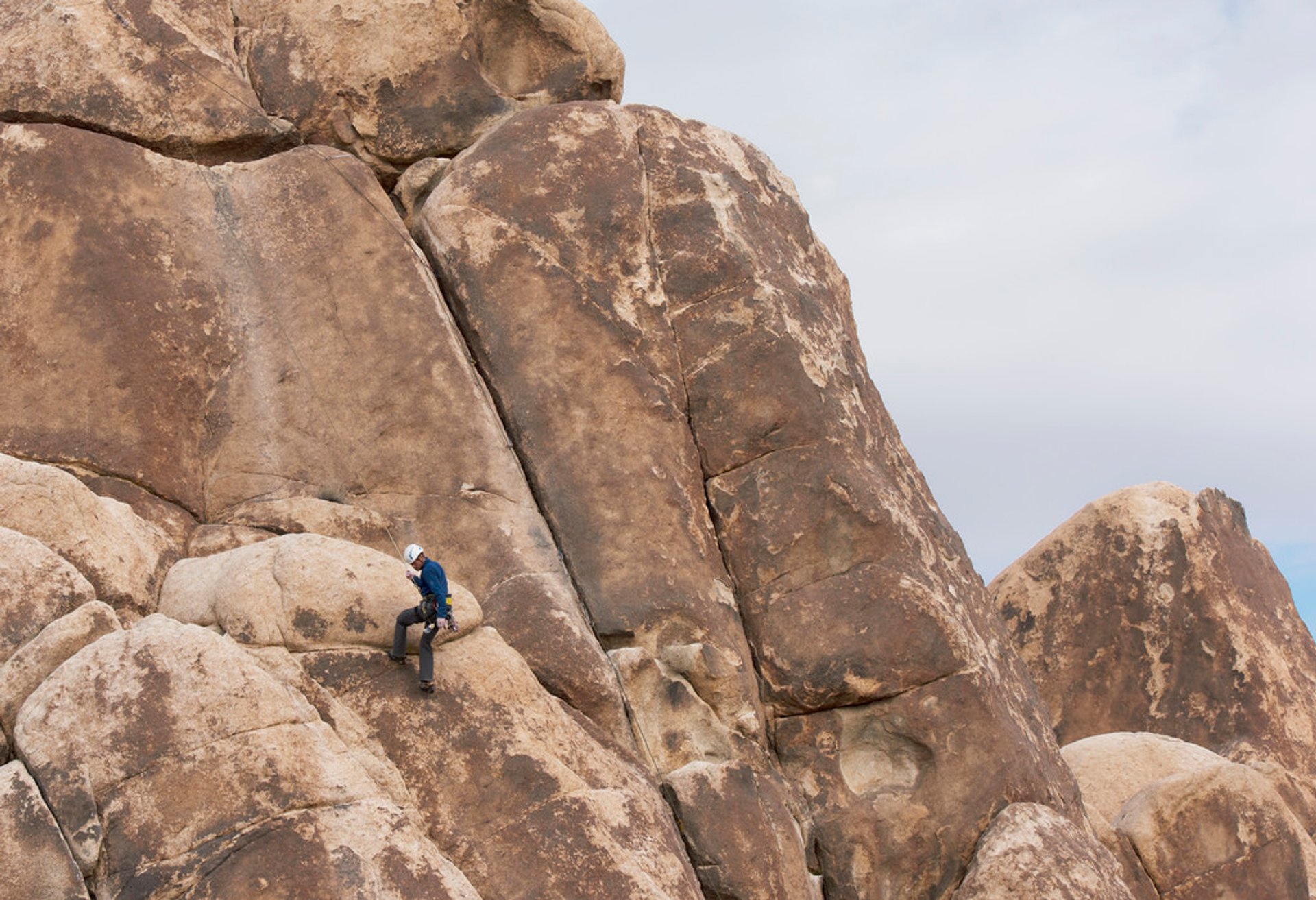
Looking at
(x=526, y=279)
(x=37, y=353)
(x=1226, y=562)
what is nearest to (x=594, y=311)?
(x=526, y=279)

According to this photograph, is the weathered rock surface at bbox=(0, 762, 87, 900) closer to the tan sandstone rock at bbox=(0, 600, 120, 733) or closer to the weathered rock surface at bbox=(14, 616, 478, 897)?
the weathered rock surface at bbox=(14, 616, 478, 897)

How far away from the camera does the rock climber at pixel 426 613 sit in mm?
Answer: 14289

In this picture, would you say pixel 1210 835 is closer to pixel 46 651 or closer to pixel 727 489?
pixel 727 489

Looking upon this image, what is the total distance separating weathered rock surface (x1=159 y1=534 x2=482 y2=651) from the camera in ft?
47.4

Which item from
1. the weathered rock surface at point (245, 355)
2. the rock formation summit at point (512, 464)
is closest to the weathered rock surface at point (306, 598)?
the rock formation summit at point (512, 464)

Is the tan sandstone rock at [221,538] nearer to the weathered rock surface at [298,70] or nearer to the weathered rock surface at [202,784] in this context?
the weathered rock surface at [202,784]

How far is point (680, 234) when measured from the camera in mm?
19656

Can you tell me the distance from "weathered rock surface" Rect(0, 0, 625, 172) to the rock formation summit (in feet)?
0.14

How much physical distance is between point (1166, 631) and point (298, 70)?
13.7 meters

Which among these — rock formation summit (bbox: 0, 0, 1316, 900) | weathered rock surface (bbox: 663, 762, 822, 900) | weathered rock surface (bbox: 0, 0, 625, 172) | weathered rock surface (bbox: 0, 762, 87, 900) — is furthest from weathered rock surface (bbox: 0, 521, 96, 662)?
weathered rock surface (bbox: 0, 0, 625, 172)

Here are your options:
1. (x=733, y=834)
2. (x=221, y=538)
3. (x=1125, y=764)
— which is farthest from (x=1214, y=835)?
(x=221, y=538)

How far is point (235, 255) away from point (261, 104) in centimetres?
217

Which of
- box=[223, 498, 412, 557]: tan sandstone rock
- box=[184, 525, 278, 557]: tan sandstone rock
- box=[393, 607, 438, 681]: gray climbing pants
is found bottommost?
box=[184, 525, 278, 557]: tan sandstone rock

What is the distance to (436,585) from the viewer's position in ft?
46.9
